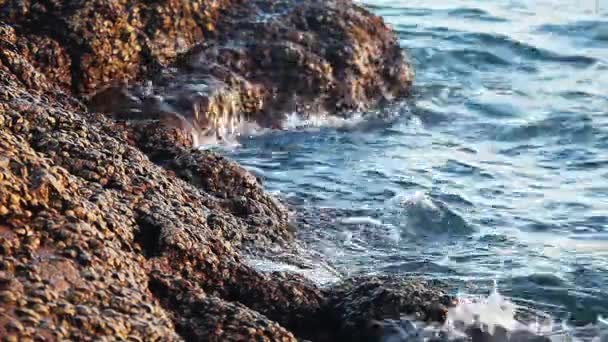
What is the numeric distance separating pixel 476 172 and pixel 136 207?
358 centimetres

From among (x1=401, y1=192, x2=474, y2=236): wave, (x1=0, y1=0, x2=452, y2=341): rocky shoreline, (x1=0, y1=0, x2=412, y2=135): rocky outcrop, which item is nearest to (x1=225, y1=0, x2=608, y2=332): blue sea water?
(x1=401, y1=192, x2=474, y2=236): wave

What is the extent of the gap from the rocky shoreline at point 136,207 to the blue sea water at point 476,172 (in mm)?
556

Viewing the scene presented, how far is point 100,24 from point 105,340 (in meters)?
3.87

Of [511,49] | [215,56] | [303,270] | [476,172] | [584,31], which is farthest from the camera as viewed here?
[584,31]

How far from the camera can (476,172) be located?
7055 mm

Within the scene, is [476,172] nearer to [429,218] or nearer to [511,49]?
[429,218]

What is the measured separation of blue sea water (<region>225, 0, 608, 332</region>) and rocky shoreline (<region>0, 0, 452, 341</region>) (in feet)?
1.82

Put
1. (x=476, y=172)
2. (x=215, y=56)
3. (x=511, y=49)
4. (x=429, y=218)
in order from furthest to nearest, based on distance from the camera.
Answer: (x=511, y=49), (x=215, y=56), (x=476, y=172), (x=429, y=218)

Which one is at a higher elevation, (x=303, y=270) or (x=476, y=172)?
(x=476, y=172)

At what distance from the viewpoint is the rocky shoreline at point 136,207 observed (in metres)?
3.22

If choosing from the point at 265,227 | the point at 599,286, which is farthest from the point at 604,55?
the point at 265,227

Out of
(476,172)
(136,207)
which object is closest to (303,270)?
(136,207)

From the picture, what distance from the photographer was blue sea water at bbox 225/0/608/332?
538cm

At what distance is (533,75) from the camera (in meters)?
9.47
